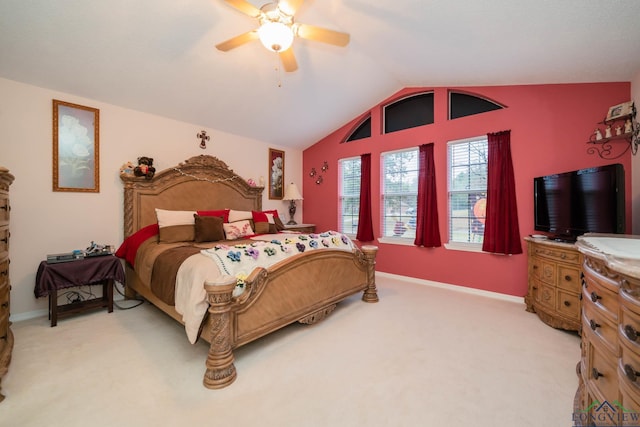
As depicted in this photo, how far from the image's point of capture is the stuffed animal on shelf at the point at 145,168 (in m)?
3.40

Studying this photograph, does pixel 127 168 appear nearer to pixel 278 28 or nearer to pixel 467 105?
pixel 278 28

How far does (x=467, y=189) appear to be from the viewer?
3.75 meters

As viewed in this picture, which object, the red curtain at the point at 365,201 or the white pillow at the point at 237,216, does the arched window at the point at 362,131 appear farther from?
the white pillow at the point at 237,216

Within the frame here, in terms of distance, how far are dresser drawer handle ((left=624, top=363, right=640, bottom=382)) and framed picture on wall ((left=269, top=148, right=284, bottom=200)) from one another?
4.87m

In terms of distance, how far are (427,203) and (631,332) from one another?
Result: 330 cm

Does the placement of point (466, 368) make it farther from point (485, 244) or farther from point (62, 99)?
point (62, 99)

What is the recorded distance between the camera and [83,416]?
1.48 m

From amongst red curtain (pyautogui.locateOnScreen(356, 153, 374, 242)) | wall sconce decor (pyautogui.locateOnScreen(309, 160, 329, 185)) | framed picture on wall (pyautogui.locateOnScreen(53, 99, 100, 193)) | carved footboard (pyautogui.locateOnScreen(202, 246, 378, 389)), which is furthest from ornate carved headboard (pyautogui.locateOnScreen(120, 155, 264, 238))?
carved footboard (pyautogui.locateOnScreen(202, 246, 378, 389))

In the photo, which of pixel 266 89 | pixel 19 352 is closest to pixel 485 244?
pixel 266 89

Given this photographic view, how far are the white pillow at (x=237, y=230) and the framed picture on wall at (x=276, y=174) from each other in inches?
61.9

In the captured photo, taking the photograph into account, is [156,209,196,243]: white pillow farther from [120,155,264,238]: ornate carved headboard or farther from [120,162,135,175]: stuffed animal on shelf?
[120,162,135,175]: stuffed animal on shelf

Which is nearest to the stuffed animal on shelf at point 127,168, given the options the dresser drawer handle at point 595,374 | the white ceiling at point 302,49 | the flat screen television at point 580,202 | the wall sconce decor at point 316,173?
the white ceiling at point 302,49

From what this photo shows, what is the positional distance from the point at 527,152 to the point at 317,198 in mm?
3540

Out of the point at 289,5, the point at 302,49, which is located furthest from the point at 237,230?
the point at 289,5
